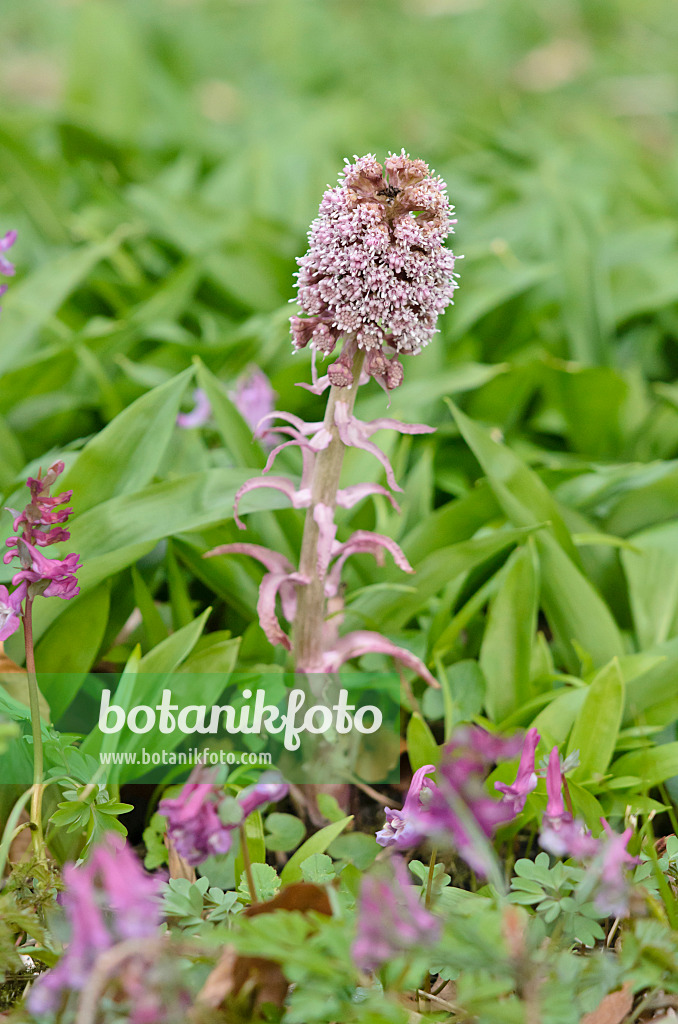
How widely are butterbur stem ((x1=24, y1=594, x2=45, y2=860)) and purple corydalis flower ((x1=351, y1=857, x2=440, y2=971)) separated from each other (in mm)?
578

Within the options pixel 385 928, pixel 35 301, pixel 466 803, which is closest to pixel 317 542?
pixel 466 803

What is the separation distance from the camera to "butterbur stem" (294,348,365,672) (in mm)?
1268

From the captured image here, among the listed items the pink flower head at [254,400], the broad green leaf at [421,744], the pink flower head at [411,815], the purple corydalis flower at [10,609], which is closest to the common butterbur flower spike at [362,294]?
the broad green leaf at [421,744]

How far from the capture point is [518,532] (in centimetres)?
157

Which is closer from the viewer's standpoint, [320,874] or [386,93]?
[320,874]

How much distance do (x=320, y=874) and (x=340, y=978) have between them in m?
0.38

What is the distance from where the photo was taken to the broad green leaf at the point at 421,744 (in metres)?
1.43

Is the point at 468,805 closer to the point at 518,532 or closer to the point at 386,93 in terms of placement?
the point at 518,532

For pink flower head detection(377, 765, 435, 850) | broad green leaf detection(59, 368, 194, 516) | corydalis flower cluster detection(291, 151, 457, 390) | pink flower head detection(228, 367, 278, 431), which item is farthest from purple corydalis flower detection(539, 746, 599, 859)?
pink flower head detection(228, 367, 278, 431)

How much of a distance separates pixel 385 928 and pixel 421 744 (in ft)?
2.11

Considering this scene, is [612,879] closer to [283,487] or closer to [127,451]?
[283,487]

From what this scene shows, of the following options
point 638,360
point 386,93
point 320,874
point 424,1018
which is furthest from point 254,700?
point 386,93

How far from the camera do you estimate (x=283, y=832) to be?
1.38m

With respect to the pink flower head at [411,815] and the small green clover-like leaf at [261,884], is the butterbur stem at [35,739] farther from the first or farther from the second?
the pink flower head at [411,815]
